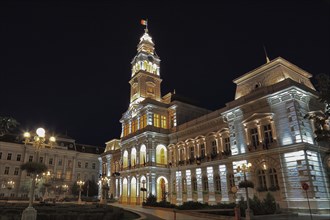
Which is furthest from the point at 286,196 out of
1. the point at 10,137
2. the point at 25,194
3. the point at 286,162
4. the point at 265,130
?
the point at 10,137

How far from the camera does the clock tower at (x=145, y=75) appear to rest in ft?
171

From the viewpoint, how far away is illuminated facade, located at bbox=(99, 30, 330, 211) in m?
25.2

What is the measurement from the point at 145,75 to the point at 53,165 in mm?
35767

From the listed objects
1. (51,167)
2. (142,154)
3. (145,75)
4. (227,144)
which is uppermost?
(145,75)

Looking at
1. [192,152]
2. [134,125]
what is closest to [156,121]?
[134,125]

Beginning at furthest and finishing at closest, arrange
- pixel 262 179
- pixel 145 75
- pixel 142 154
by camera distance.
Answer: pixel 145 75
pixel 142 154
pixel 262 179

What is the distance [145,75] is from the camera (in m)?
52.9

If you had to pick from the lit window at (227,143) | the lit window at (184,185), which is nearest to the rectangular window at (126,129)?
the lit window at (184,185)

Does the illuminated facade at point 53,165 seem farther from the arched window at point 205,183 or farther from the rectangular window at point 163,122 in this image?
the arched window at point 205,183

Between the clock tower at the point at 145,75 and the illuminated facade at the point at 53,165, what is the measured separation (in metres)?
28.1

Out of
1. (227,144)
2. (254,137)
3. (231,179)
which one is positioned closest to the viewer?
(254,137)

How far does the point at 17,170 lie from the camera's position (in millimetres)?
60375

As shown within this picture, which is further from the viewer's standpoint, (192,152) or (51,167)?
(51,167)

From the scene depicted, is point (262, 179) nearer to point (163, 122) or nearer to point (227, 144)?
point (227, 144)
